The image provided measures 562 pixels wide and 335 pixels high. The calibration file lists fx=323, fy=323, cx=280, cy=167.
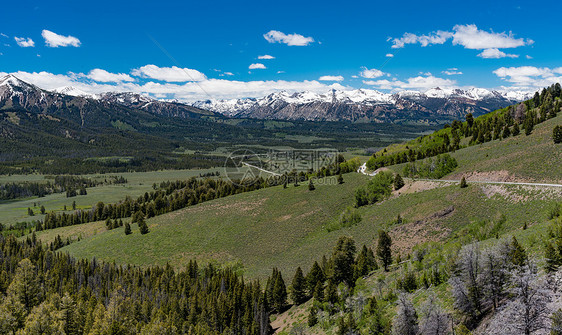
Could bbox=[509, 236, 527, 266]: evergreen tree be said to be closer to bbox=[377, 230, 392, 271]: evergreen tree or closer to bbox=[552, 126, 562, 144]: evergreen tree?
bbox=[377, 230, 392, 271]: evergreen tree

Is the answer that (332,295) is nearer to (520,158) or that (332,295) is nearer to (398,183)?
(398,183)

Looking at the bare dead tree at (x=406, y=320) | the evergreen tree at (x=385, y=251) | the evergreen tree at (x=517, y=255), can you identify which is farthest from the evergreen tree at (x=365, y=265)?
the evergreen tree at (x=517, y=255)

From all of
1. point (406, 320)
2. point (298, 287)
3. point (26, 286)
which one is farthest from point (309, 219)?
point (26, 286)

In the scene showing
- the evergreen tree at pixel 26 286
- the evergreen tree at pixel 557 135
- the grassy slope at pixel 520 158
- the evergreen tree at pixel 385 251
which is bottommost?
the evergreen tree at pixel 26 286

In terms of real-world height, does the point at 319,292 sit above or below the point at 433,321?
below

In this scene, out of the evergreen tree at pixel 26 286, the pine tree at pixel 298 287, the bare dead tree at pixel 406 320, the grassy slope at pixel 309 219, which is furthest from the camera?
the evergreen tree at pixel 26 286

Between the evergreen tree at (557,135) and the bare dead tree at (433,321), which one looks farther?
the evergreen tree at (557,135)

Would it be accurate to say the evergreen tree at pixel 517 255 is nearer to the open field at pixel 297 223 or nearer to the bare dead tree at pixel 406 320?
the bare dead tree at pixel 406 320

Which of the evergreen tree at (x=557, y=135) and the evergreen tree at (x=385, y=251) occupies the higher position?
the evergreen tree at (x=557, y=135)

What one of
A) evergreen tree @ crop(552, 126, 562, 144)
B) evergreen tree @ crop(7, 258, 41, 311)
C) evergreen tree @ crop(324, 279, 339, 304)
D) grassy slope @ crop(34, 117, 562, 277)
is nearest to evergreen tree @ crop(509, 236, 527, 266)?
grassy slope @ crop(34, 117, 562, 277)
